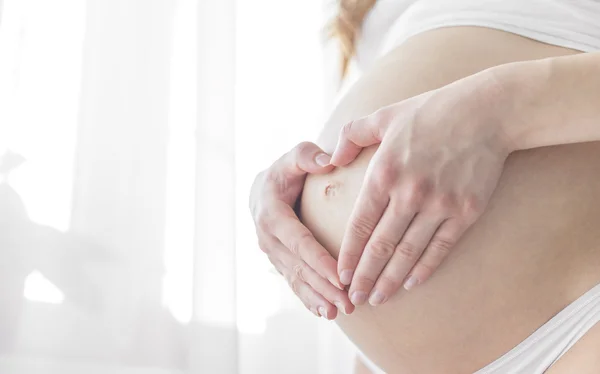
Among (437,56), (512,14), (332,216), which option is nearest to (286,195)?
(332,216)

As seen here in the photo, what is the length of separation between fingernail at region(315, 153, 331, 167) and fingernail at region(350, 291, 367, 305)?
17cm

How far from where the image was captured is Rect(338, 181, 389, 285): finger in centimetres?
64

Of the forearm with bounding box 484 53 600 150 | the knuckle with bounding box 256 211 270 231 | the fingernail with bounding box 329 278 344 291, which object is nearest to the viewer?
the forearm with bounding box 484 53 600 150

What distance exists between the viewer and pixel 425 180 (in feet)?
1.99

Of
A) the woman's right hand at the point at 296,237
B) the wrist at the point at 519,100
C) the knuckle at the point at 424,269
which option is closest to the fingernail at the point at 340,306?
the woman's right hand at the point at 296,237

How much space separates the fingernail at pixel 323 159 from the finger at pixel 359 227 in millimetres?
123

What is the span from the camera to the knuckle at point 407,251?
2.10ft

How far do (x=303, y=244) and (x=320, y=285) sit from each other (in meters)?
0.05

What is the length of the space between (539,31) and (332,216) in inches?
14.3

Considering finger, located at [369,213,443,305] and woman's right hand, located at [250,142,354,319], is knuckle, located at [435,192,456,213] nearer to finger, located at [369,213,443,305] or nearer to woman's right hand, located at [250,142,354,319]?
finger, located at [369,213,443,305]

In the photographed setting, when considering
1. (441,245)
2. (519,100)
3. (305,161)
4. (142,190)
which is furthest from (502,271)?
(142,190)

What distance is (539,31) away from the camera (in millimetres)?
799

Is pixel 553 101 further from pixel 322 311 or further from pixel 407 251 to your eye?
pixel 322 311

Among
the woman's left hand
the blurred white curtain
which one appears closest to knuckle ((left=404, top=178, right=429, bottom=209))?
the woman's left hand
